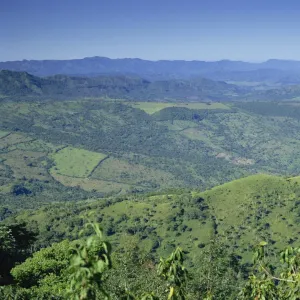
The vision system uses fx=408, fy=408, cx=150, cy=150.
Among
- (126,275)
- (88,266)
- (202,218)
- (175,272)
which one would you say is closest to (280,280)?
(175,272)

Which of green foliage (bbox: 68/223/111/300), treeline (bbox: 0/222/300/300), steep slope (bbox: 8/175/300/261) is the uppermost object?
green foliage (bbox: 68/223/111/300)

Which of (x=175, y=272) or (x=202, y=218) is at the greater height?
(x=175, y=272)

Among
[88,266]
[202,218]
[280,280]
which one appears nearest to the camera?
[88,266]

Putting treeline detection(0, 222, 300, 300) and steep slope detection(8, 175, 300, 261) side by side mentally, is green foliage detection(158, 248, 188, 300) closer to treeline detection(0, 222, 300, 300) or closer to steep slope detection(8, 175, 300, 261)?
treeline detection(0, 222, 300, 300)

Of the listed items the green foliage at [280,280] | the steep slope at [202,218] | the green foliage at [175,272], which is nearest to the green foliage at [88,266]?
the green foliage at [175,272]

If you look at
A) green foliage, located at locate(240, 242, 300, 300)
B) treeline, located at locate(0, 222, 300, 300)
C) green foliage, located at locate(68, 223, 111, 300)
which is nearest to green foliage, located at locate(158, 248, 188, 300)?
treeline, located at locate(0, 222, 300, 300)

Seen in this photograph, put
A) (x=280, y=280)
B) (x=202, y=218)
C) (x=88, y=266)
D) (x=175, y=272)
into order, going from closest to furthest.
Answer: (x=88, y=266) → (x=175, y=272) → (x=280, y=280) → (x=202, y=218)

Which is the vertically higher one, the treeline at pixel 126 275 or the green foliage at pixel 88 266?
the green foliage at pixel 88 266

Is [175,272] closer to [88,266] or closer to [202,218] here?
[88,266]

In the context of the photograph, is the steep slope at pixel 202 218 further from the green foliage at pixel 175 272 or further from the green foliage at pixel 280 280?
the green foliage at pixel 175 272

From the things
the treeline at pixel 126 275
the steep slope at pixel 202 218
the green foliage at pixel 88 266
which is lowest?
the steep slope at pixel 202 218

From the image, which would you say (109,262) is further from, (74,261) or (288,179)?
(288,179)
